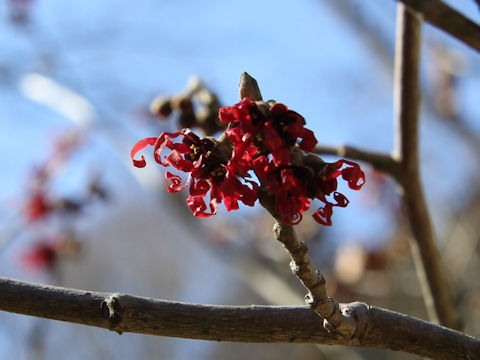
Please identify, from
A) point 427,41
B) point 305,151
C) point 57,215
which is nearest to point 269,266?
point 57,215

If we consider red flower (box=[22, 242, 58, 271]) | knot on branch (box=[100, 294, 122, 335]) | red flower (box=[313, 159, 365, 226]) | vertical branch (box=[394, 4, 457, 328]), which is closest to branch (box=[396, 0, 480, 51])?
vertical branch (box=[394, 4, 457, 328])

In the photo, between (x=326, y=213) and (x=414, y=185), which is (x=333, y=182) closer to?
(x=326, y=213)

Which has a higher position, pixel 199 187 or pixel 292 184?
pixel 199 187

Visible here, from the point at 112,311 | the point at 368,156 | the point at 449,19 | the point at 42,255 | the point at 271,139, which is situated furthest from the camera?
the point at 42,255

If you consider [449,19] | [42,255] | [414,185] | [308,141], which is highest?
[42,255]

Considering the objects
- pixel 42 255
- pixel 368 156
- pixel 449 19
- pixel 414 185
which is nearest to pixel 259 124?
pixel 449 19

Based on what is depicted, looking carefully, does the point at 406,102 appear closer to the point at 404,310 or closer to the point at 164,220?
the point at 404,310

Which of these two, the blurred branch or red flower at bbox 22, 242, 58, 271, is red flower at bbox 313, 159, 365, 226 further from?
red flower at bbox 22, 242, 58, 271
